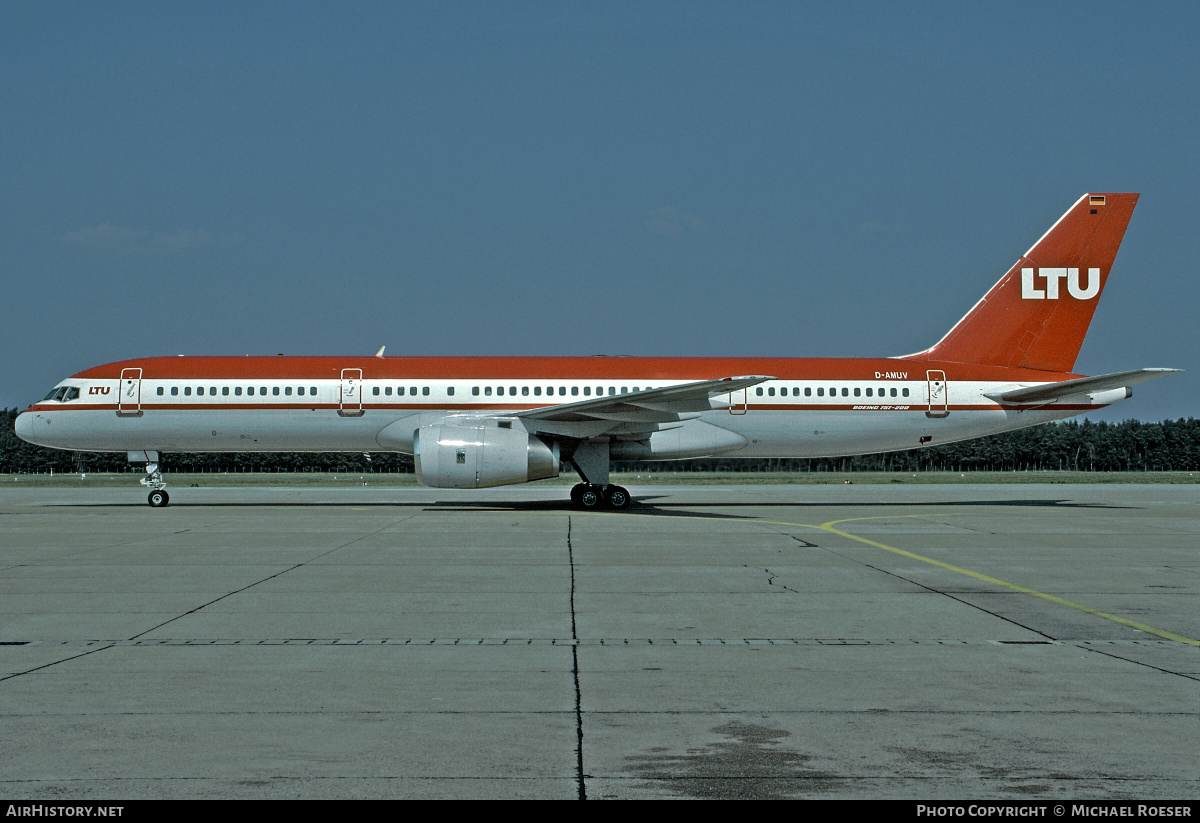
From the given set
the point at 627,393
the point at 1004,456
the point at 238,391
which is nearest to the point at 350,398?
the point at 238,391

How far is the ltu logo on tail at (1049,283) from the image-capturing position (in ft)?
91.5

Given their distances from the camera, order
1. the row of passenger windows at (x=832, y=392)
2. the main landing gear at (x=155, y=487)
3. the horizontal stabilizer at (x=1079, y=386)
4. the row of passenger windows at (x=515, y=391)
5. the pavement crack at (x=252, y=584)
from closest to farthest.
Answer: the pavement crack at (x=252, y=584) → the horizontal stabilizer at (x=1079, y=386) → the row of passenger windows at (x=515, y=391) → the main landing gear at (x=155, y=487) → the row of passenger windows at (x=832, y=392)

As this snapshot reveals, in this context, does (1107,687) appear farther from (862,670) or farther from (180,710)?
(180,710)

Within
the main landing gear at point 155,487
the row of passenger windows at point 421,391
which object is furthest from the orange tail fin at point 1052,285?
the main landing gear at point 155,487

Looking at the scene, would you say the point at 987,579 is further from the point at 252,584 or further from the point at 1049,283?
the point at 1049,283

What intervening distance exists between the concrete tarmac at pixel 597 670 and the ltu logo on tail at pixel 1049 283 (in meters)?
14.0

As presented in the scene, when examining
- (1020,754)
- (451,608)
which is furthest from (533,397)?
(1020,754)

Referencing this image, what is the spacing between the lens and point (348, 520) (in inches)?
817

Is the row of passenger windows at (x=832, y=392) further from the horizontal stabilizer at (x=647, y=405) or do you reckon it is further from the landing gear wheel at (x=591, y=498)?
the landing gear wheel at (x=591, y=498)

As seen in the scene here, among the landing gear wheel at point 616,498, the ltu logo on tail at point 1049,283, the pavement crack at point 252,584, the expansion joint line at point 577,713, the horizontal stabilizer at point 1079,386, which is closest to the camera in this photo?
the expansion joint line at point 577,713

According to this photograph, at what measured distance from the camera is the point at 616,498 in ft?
82.1

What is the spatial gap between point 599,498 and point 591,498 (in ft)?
0.84

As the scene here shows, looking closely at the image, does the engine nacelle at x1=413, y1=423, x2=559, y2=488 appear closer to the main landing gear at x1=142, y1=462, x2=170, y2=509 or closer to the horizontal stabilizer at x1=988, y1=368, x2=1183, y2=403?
the main landing gear at x1=142, y1=462, x2=170, y2=509

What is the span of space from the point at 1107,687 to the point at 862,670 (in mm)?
1545
